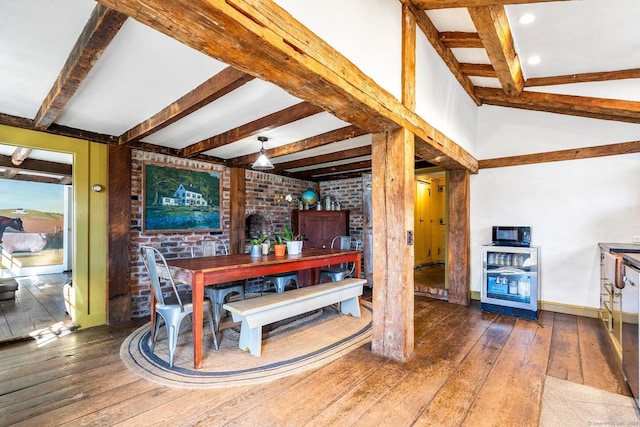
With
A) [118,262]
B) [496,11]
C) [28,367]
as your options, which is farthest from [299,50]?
[118,262]

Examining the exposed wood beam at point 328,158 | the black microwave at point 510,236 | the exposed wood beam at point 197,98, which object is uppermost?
the exposed wood beam at point 197,98

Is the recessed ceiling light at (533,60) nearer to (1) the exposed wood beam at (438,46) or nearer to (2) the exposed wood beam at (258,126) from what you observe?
(1) the exposed wood beam at (438,46)

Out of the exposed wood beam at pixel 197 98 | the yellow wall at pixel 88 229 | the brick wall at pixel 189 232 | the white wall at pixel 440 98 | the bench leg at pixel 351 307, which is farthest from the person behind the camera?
the brick wall at pixel 189 232

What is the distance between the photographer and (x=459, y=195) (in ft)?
15.0

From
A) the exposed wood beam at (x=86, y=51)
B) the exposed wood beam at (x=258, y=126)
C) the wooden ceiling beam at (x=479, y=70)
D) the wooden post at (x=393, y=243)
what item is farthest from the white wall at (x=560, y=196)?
the exposed wood beam at (x=86, y=51)

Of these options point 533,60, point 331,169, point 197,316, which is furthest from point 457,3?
point 331,169

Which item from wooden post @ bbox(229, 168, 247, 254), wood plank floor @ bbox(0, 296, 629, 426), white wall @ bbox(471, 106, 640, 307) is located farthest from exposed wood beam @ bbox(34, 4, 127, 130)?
white wall @ bbox(471, 106, 640, 307)

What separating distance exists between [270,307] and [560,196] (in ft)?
13.5

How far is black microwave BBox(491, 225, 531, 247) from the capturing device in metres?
4.06

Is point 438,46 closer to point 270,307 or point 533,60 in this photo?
point 533,60

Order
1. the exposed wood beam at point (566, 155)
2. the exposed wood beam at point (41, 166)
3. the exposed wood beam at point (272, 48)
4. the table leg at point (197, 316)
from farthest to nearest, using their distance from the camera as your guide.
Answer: the exposed wood beam at point (41, 166) < the exposed wood beam at point (566, 155) < the table leg at point (197, 316) < the exposed wood beam at point (272, 48)

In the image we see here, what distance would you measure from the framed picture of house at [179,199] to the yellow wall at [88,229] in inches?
20.0

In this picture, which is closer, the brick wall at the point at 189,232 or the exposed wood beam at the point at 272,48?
the exposed wood beam at the point at 272,48

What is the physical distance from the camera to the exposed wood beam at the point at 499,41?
2283mm
